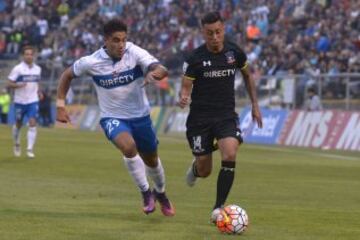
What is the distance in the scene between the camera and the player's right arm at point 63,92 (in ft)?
42.7

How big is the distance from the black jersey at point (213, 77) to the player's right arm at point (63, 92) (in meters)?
1.51

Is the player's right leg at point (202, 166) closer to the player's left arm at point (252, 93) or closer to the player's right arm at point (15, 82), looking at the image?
the player's left arm at point (252, 93)

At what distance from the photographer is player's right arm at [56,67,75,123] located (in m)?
13.0

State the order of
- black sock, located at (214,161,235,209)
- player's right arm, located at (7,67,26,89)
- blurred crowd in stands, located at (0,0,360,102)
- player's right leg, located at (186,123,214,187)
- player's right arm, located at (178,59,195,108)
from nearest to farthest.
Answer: black sock, located at (214,161,235,209), player's right arm, located at (178,59,195,108), player's right leg, located at (186,123,214,187), player's right arm, located at (7,67,26,89), blurred crowd in stands, located at (0,0,360,102)

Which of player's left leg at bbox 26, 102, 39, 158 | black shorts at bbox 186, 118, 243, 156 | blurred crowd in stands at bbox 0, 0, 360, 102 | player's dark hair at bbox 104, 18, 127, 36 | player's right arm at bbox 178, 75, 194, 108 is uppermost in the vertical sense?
player's dark hair at bbox 104, 18, 127, 36

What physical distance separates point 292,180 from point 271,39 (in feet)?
74.2

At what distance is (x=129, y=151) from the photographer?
1288 centimetres

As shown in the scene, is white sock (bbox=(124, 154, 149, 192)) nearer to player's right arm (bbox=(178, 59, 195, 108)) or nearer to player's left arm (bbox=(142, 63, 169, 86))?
player's right arm (bbox=(178, 59, 195, 108))

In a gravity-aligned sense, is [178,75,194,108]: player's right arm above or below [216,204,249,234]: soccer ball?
above

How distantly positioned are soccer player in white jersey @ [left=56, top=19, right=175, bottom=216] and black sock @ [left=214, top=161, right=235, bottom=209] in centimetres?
109

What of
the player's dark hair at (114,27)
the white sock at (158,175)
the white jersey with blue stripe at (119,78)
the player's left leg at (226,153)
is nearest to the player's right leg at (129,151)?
the white jersey with blue stripe at (119,78)

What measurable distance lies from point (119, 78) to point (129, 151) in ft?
3.16

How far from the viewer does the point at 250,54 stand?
43.2 m

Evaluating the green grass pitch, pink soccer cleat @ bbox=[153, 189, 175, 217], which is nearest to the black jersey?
pink soccer cleat @ bbox=[153, 189, 175, 217]
